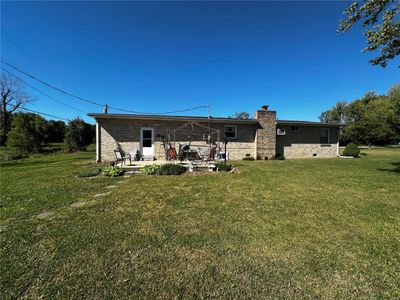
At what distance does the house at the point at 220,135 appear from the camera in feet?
38.8

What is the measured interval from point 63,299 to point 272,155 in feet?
45.5

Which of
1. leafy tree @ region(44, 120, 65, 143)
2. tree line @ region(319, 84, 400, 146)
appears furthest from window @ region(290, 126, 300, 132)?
leafy tree @ region(44, 120, 65, 143)

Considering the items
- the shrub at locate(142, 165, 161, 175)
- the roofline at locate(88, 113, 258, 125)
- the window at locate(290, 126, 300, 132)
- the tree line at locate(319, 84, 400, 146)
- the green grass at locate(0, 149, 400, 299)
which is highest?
the tree line at locate(319, 84, 400, 146)

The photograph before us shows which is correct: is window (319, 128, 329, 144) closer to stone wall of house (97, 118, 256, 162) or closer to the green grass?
stone wall of house (97, 118, 256, 162)

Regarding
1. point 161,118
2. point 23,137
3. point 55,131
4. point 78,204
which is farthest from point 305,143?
point 55,131

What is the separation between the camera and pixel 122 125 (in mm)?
11906

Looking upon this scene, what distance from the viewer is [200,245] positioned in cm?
275

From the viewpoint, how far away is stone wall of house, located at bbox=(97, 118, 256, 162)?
11734 mm

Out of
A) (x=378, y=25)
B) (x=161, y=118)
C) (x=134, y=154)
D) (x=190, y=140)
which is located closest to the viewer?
(x=378, y=25)

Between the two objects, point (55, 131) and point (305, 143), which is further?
point (55, 131)

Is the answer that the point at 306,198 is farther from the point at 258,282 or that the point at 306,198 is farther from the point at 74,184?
the point at 74,184

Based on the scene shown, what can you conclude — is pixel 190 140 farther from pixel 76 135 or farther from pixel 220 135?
pixel 76 135

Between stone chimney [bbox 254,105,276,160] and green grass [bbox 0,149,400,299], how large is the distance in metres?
8.67

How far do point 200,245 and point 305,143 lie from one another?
49.8 ft
